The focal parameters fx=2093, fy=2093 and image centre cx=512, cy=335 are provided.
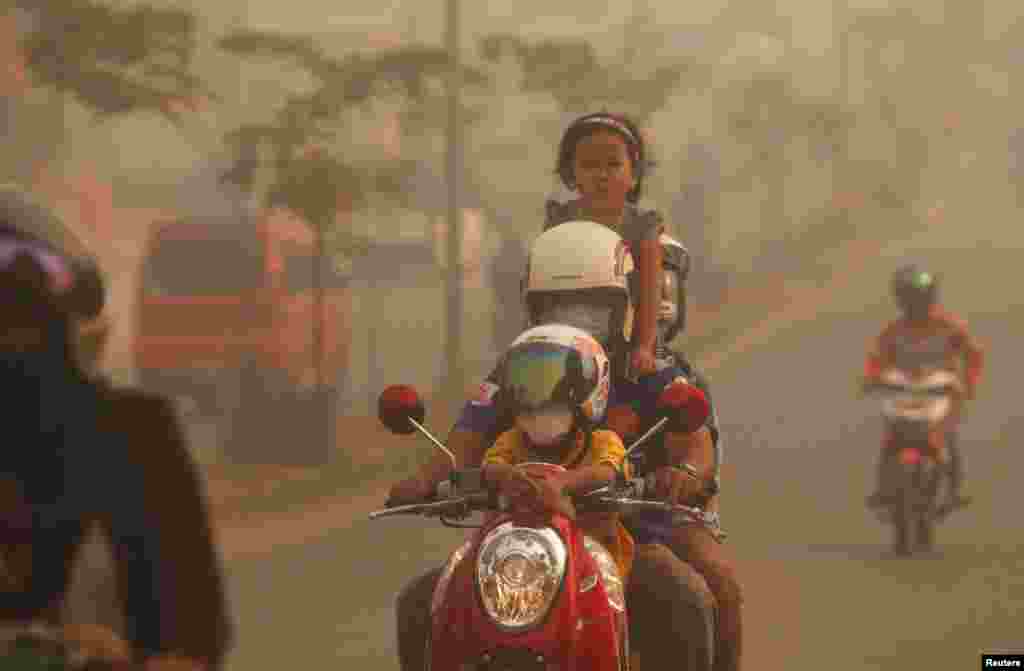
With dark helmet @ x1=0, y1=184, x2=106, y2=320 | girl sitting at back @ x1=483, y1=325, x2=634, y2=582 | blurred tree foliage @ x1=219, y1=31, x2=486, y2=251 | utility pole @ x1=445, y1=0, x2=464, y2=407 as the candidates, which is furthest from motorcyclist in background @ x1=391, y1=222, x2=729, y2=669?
utility pole @ x1=445, y1=0, x2=464, y2=407

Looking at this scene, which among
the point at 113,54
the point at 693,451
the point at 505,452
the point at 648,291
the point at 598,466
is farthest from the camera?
the point at 113,54

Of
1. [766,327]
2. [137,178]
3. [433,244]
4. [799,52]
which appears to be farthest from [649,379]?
[799,52]

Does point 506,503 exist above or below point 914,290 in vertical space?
below

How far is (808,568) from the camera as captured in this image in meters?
13.4

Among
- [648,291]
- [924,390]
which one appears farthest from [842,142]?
[648,291]

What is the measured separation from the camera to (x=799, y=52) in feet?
234

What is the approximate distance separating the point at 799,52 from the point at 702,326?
39.0 meters

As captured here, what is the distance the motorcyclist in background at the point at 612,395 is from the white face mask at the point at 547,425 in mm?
282

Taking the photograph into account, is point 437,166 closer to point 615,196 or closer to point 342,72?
point 342,72

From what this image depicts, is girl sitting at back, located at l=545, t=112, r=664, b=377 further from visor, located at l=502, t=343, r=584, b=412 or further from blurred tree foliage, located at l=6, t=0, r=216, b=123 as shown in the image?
blurred tree foliage, located at l=6, t=0, r=216, b=123

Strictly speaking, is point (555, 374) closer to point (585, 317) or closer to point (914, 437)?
point (585, 317)

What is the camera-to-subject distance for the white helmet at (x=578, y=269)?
6207 mm

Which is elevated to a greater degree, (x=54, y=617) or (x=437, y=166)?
(x=437, y=166)

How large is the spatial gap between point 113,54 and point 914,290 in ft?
28.3
